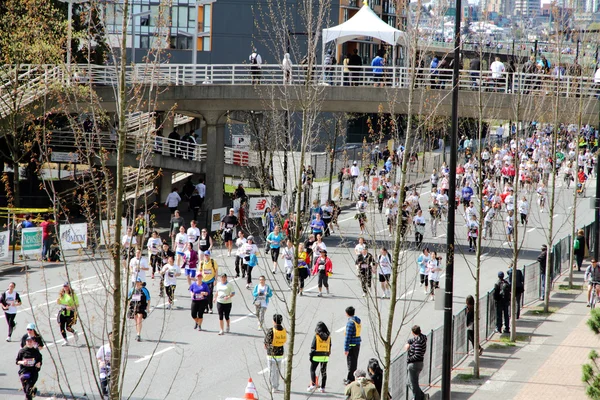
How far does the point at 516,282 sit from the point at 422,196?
23279mm

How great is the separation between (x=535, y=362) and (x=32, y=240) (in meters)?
15.7

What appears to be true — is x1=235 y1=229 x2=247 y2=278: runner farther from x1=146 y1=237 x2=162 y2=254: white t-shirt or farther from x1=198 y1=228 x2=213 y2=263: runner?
x1=146 y1=237 x2=162 y2=254: white t-shirt

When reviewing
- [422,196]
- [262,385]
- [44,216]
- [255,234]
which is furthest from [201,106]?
[262,385]

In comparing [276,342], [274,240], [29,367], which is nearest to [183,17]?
[274,240]

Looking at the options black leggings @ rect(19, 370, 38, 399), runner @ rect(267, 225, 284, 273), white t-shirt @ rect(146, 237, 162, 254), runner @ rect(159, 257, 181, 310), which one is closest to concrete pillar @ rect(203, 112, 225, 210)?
runner @ rect(267, 225, 284, 273)

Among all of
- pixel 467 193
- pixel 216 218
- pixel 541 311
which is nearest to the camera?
pixel 541 311

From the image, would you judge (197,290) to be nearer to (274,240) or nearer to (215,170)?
(274,240)

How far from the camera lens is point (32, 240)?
28.6 m

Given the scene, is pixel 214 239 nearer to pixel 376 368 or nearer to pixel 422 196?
pixel 422 196

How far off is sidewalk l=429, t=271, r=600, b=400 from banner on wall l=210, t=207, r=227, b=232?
1311 cm

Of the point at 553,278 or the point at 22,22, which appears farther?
the point at 22,22

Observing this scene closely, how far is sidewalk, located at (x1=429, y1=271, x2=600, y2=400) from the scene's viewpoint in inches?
685

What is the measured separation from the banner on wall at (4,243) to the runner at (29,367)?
13314 mm

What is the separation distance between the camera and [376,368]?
14.9m
